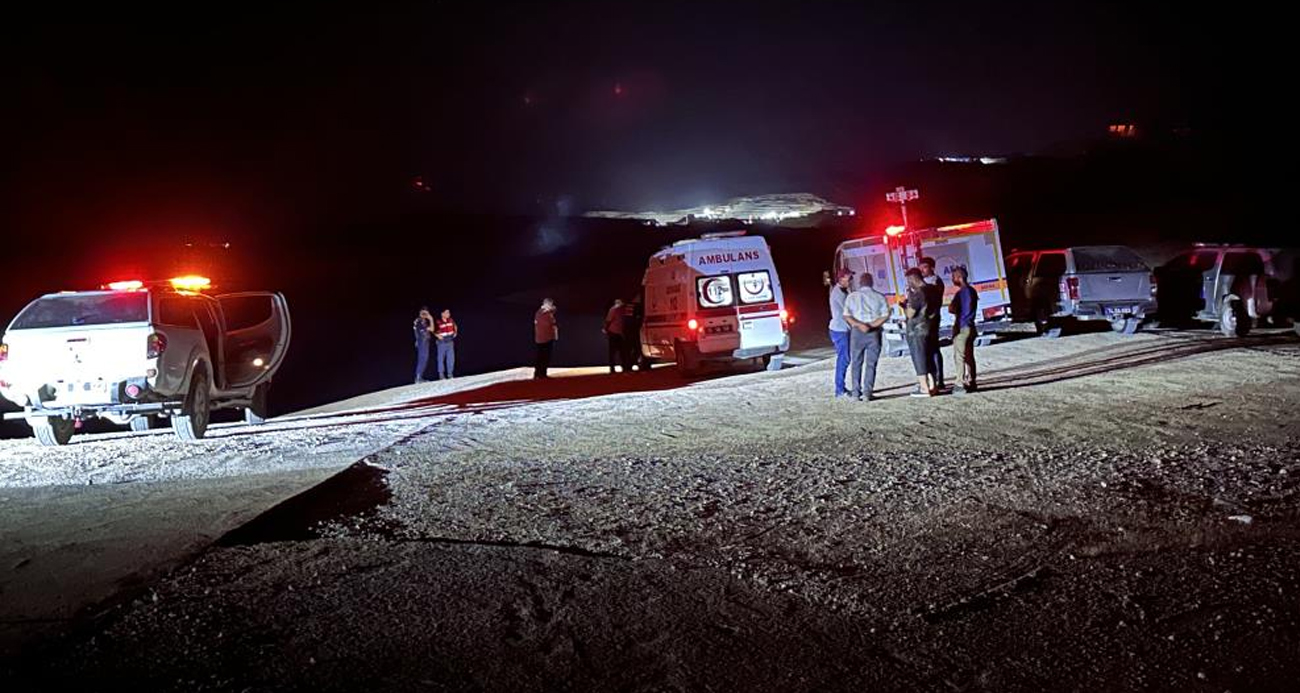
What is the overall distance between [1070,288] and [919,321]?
9062mm

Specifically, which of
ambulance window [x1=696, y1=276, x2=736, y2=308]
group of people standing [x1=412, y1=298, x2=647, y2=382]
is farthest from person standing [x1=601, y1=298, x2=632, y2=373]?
ambulance window [x1=696, y1=276, x2=736, y2=308]

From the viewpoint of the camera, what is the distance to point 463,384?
771 inches

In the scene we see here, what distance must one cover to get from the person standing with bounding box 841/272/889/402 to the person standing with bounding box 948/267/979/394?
0.92 m

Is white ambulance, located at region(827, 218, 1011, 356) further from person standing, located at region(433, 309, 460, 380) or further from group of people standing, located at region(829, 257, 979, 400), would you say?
person standing, located at region(433, 309, 460, 380)

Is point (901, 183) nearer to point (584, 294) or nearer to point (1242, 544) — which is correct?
Answer: point (584, 294)

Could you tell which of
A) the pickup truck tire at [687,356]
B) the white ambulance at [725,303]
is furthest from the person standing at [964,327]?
the pickup truck tire at [687,356]

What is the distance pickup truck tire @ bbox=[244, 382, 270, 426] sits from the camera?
1416 centimetres

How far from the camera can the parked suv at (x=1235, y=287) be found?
1781cm

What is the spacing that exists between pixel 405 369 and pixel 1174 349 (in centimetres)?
2085

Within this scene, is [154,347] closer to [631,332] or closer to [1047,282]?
[631,332]

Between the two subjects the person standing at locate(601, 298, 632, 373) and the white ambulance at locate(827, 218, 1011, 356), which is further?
the person standing at locate(601, 298, 632, 373)

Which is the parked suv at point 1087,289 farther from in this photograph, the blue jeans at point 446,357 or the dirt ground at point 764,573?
the blue jeans at point 446,357

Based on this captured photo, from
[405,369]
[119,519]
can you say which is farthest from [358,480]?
[405,369]

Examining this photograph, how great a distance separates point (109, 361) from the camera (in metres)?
10.9
